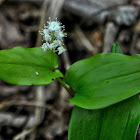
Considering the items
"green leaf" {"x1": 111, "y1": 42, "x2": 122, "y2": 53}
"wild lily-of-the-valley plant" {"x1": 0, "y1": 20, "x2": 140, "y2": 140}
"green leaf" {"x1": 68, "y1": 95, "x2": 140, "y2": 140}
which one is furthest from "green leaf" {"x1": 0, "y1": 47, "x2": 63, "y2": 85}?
"green leaf" {"x1": 111, "y1": 42, "x2": 122, "y2": 53}

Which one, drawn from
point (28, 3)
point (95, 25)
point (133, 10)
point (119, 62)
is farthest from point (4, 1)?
point (119, 62)

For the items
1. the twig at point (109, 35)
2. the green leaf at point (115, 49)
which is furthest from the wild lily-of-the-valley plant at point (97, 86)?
the twig at point (109, 35)

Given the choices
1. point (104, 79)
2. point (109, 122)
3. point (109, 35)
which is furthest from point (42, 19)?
point (109, 122)

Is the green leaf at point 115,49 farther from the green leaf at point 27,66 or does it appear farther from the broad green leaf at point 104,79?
the green leaf at point 27,66

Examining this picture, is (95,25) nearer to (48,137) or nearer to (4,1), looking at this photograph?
(4,1)

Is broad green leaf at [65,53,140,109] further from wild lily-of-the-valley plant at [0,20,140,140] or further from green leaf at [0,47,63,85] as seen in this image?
green leaf at [0,47,63,85]

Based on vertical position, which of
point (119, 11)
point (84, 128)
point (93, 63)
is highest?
point (119, 11)
